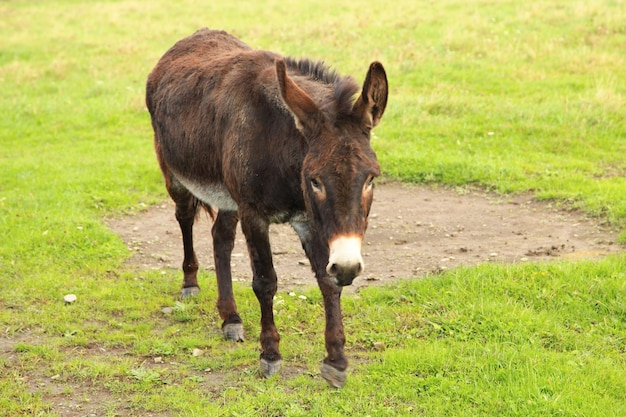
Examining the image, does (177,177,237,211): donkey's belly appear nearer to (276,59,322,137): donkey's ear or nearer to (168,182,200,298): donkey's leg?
(168,182,200,298): donkey's leg

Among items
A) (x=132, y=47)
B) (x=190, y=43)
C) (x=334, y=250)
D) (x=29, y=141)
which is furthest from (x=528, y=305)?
(x=132, y=47)

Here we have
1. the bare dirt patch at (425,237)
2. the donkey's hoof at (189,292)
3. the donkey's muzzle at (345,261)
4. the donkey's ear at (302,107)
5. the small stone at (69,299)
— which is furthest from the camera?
the bare dirt patch at (425,237)

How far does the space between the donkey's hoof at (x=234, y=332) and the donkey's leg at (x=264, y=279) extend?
59 centimetres

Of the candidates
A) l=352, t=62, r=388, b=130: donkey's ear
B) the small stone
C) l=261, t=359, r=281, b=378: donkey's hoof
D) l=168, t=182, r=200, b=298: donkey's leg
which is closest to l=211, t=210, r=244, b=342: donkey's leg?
l=168, t=182, r=200, b=298: donkey's leg

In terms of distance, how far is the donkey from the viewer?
14.0 feet

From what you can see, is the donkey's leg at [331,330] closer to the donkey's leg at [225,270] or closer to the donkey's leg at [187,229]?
the donkey's leg at [225,270]

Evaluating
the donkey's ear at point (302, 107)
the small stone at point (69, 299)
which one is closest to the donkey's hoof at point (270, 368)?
the donkey's ear at point (302, 107)

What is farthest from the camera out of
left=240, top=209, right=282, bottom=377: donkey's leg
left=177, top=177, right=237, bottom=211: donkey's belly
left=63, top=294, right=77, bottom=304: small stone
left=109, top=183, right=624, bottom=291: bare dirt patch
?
left=109, top=183, right=624, bottom=291: bare dirt patch

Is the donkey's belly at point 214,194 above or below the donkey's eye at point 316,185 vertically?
below

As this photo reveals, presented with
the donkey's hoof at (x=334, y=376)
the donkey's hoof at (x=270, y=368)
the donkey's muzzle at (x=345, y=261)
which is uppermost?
the donkey's muzzle at (x=345, y=261)

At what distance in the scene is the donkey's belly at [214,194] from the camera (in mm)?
5815

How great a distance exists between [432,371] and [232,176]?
72.3 inches

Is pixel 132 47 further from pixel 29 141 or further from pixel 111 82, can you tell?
pixel 29 141

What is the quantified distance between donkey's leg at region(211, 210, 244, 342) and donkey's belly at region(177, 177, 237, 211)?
0.60ft
